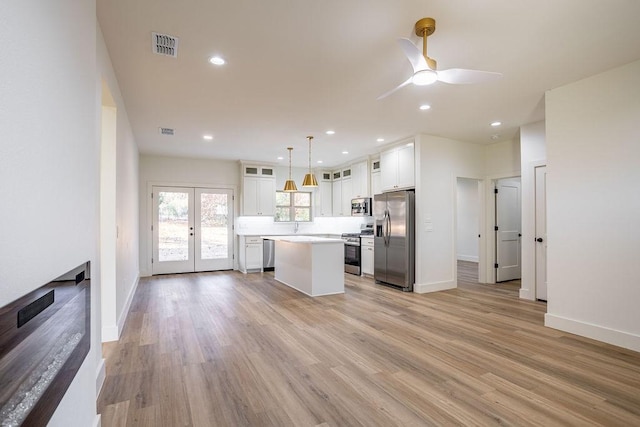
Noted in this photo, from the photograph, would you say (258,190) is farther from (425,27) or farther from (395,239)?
(425,27)

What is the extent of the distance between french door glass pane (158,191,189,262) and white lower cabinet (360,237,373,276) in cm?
418

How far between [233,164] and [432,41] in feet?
20.6

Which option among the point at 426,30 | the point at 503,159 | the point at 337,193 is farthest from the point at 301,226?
the point at 426,30

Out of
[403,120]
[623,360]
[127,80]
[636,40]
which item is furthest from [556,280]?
[127,80]

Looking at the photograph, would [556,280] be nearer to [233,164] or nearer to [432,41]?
[432,41]

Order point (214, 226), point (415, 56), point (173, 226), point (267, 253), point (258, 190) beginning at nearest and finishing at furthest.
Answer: point (415, 56), point (173, 226), point (267, 253), point (214, 226), point (258, 190)

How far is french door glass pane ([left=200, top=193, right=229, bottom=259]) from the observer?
25.5 ft

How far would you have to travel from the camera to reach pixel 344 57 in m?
2.94

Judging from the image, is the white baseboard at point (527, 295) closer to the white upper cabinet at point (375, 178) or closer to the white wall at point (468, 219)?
the white upper cabinet at point (375, 178)

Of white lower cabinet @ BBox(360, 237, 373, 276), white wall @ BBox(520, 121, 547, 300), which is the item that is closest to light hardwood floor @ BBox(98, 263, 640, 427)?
white wall @ BBox(520, 121, 547, 300)

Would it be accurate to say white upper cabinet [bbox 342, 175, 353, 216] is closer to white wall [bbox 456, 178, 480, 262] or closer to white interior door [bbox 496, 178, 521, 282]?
white interior door [bbox 496, 178, 521, 282]

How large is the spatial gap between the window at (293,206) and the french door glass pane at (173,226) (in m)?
2.30

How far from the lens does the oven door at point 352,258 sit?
7203mm

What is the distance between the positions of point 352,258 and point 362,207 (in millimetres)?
1211
